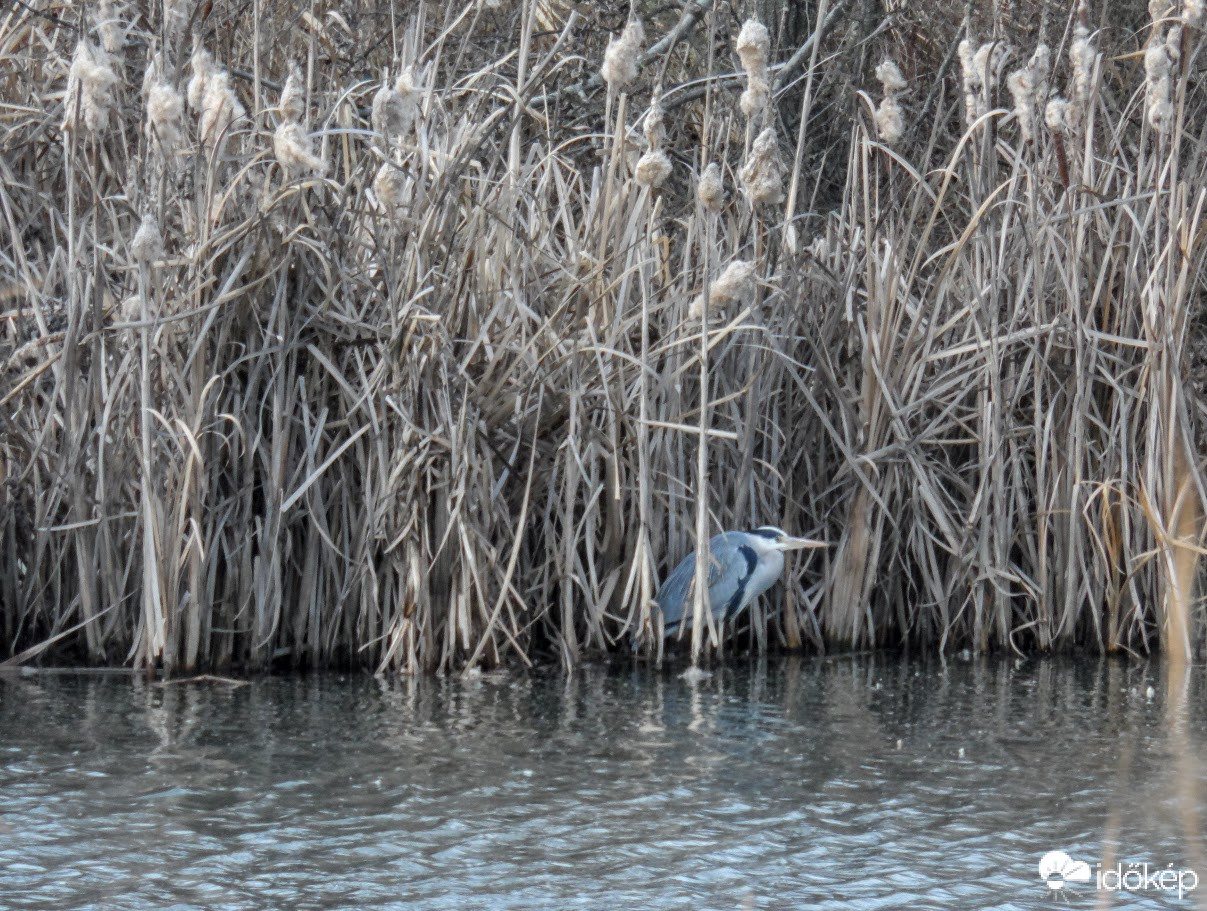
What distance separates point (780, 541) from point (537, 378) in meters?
0.93

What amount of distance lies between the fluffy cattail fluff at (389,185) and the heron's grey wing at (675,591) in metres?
1.42

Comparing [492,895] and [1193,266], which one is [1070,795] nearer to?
[492,895]

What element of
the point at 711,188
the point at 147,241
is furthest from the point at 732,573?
the point at 147,241

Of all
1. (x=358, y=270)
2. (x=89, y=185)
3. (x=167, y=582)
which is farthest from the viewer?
(x=89, y=185)

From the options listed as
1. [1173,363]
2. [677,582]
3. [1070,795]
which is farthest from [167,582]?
[1173,363]

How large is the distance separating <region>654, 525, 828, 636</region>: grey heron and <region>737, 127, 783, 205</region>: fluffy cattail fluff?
41.8 inches

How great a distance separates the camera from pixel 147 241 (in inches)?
175

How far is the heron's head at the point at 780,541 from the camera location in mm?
5195

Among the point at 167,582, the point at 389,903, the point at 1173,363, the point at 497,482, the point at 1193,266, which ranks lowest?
the point at 389,903

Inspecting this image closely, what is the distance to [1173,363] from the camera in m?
5.17

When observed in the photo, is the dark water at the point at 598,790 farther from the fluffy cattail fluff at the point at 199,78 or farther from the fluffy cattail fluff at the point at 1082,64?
the fluffy cattail fluff at the point at 1082,64

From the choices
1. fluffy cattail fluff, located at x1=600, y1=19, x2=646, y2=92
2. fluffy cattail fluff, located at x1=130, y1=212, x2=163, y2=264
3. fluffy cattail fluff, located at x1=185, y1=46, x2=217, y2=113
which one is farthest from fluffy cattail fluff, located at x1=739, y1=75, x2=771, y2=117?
fluffy cattail fluff, located at x1=130, y1=212, x2=163, y2=264

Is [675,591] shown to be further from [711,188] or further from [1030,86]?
[1030,86]

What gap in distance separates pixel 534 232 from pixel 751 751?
6.52 ft
